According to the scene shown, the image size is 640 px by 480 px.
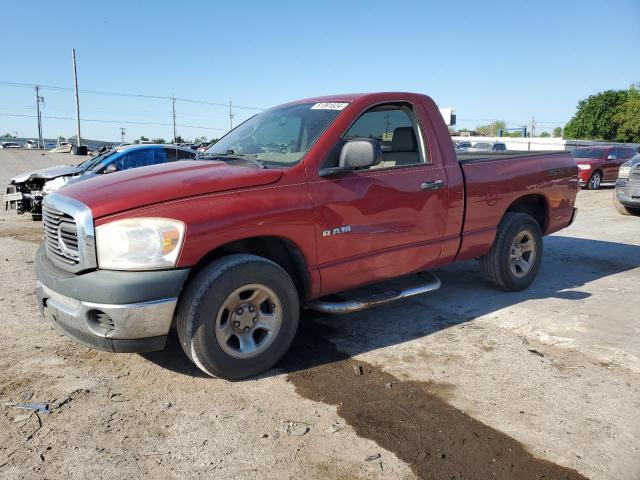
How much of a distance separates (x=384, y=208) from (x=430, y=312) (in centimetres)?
139

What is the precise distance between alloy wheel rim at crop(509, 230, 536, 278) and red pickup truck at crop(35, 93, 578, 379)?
0.49 metres

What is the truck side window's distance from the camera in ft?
14.1

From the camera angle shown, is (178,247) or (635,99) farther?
(635,99)

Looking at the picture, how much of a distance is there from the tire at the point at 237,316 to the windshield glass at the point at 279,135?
895mm

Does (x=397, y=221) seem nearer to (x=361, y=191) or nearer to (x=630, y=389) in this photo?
(x=361, y=191)

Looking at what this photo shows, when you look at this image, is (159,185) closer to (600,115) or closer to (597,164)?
(597,164)

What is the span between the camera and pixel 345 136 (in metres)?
3.90

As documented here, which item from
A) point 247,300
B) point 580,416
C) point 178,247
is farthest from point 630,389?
point 178,247

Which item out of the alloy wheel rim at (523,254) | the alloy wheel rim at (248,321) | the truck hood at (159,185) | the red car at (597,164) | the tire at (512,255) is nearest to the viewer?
the truck hood at (159,185)

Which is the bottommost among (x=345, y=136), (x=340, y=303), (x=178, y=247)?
(x=340, y=303)

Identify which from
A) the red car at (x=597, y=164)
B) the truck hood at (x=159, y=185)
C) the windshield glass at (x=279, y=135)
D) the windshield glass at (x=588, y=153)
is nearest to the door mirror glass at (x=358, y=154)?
the windshield glass at (x=279, y=135)

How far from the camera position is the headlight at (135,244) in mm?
2951

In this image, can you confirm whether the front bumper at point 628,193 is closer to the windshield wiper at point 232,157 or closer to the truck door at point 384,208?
the truck door at point 384,208

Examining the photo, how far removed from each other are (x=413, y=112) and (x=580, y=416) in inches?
A: 109
